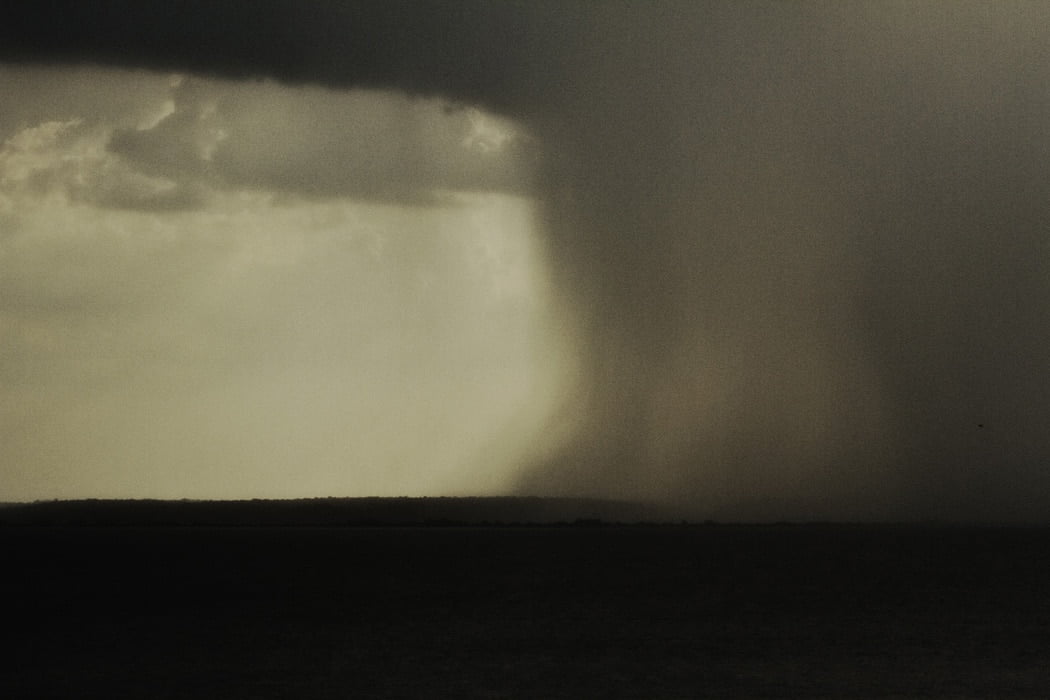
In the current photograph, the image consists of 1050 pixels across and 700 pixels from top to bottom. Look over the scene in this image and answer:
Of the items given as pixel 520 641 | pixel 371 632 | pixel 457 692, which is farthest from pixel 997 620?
pixel 457 692

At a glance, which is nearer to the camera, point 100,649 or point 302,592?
point 100,649

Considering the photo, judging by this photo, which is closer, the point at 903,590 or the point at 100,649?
the point at 100,649

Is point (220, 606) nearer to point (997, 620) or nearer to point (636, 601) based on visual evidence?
point (636, 601)

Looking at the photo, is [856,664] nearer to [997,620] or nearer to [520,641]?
[520,641]

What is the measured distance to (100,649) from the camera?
69.2 meters

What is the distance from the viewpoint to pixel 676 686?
5528cm

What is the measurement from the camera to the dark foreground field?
55.7m

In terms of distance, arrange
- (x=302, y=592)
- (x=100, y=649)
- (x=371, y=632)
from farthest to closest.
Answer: (x=302, y=592) < (x=371, y=632) < (x=100, y=649)

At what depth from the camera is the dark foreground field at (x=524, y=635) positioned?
55688mm

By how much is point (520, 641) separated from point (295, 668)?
16031 millimetres

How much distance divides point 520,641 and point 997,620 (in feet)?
107

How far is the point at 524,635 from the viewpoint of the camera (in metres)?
76.7

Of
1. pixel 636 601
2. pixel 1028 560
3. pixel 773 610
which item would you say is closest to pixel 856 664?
pixel 773 610

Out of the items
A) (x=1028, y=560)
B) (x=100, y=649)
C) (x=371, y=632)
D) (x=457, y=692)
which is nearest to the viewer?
(x=457, y=692)
